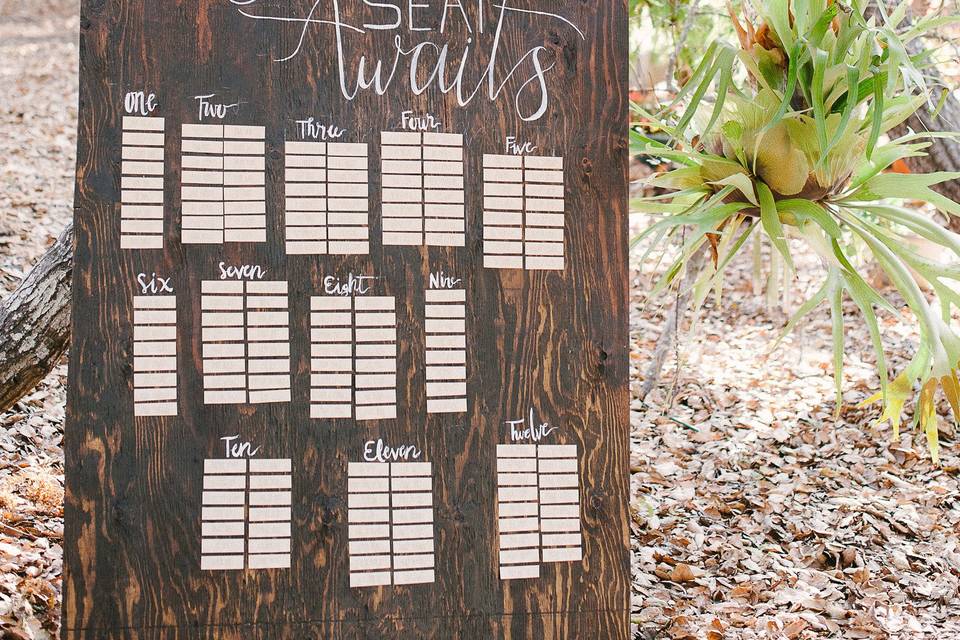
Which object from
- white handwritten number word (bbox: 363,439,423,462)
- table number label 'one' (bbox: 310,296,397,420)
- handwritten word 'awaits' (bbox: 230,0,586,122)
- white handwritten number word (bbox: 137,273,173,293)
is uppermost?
handwritten word 'awaits' (bbox: 230,0,586,122)

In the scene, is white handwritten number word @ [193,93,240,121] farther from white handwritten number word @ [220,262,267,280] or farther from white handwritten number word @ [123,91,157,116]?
white handwritten number word @ [220,262,267,280]

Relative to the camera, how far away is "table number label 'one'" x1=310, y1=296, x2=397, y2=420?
76.7 inches

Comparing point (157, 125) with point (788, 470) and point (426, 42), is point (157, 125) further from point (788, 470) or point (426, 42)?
point (788, 470)

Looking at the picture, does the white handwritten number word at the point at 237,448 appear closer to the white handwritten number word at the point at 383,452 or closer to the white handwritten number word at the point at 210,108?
the white handwritten number word at the point at 383,452

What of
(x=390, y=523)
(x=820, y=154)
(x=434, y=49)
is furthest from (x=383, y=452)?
Result: (x=820, y=154)

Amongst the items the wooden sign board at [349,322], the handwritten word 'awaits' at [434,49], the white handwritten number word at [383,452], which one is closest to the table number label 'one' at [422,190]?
the wooden sign board at [349,322]

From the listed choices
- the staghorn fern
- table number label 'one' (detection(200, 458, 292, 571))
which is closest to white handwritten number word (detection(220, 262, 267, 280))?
table number label 'one' (detection(200, 458, 292, 571))

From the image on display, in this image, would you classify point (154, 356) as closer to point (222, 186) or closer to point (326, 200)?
point (222, 186)

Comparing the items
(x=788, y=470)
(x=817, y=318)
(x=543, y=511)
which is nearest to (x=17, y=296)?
(x=543, y=511)

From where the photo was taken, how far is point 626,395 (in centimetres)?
204

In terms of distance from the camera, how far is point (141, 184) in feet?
6.32

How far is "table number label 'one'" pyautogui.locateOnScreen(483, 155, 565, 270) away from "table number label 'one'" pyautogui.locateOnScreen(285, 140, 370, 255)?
0.95 feet

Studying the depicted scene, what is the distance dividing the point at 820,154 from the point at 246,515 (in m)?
1.62

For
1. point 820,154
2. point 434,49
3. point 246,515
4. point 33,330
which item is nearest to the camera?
point 246,515
